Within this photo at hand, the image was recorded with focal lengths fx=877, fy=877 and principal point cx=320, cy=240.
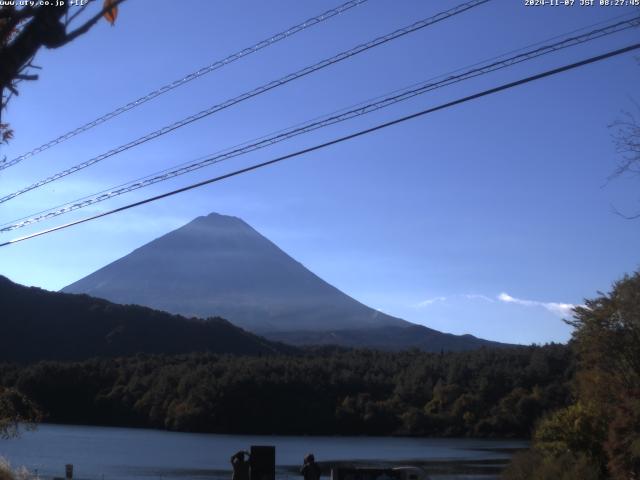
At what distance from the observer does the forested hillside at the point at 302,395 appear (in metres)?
76.1

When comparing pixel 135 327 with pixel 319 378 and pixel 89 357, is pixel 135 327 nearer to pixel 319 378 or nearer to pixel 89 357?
pixel 89 357

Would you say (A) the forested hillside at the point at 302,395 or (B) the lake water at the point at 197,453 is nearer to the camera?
(B) the lake water at the point at 197,453

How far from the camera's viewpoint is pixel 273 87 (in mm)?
13211

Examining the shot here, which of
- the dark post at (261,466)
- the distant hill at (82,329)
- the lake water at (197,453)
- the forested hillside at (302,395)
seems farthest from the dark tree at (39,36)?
the distant hill at (82,329)

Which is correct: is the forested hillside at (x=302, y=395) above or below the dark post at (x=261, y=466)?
above

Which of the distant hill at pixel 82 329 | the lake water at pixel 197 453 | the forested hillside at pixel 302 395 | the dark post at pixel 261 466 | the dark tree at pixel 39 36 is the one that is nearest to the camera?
the dark tree at pixel 39 36

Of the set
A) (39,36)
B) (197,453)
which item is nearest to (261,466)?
(39,36)

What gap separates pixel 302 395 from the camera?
274 ft

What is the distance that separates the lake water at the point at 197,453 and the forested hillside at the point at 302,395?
2.99m

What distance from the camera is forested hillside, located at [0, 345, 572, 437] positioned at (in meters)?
76.1

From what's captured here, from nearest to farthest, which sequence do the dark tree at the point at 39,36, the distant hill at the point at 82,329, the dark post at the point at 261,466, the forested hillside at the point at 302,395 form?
the dark tree at the point at 39,36
the dark post at the point at 261,466
the forested hillside at the point at 302,395
the distant hill at the point at 82,329

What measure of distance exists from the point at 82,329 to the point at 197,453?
40.1m

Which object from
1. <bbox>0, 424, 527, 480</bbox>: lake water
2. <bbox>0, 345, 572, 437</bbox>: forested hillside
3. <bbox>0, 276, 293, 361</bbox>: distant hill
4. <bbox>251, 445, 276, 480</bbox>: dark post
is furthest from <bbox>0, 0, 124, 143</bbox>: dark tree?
<bbox>0, 276, 293, 361</bbox>: distant hill

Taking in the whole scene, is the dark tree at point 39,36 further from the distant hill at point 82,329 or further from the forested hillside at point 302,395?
the distant hill at point 82,329
